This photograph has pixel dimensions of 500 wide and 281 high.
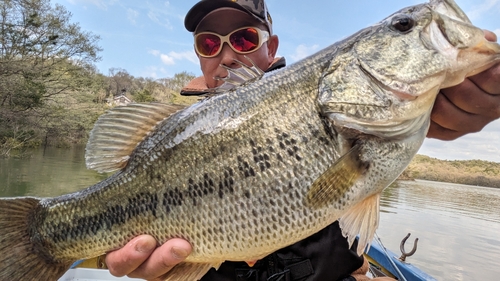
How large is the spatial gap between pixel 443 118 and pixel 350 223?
82cm

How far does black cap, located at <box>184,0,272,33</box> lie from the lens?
3343mm

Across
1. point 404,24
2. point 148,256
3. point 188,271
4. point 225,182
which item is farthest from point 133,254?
point 404,24

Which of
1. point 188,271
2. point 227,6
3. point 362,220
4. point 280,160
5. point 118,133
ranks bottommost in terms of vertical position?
point 188,271

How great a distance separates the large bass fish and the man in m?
0.11

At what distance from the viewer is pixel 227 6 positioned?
11.2ft

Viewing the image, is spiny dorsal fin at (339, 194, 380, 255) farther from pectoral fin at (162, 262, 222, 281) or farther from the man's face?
the man's face

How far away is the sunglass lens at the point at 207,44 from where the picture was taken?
139 inches

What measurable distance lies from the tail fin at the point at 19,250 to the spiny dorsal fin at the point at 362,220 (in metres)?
1.61

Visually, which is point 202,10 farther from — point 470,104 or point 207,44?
point 470,104

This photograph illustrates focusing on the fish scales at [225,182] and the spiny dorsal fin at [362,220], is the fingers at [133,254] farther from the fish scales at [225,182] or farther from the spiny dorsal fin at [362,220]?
the spiny dorsal fin at [362,220]

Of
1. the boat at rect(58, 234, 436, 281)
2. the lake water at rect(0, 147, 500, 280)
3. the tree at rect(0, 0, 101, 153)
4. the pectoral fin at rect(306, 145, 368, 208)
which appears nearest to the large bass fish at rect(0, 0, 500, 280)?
the pectoral fin at rect(306, 145, 368, 208)

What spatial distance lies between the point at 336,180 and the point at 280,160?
0.29m

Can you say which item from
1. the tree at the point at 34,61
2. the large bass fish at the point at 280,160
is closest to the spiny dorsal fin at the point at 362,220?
the large bass fish at the point at 280,160

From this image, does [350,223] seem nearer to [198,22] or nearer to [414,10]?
[414,10]
